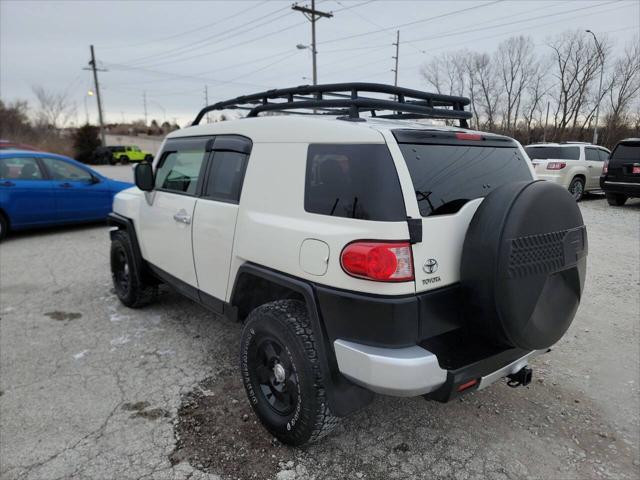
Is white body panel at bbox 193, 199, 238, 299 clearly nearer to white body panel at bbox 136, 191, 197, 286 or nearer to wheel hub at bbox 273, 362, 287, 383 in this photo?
white body panel at bbox 136, 191, 197, 286

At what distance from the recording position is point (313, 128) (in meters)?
2.37

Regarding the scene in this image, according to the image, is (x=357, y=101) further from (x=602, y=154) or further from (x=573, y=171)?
(x=602, y=154)

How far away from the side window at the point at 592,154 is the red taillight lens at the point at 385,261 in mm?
→ 13105

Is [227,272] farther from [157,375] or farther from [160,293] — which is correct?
[160,293]

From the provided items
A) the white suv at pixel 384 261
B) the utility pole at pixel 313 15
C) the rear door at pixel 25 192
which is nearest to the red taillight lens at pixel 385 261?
the white suv at pixel 384 261

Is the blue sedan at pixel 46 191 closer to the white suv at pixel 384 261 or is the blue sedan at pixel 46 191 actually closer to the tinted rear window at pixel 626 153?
the white suv at pixel 384 261

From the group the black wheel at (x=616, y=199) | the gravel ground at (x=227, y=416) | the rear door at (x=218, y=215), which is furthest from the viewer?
the black wheel at (x=616, y=199)

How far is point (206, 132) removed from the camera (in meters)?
3.46

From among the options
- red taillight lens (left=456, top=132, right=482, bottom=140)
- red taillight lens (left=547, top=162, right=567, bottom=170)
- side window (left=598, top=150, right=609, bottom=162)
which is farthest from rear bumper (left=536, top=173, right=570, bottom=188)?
red taillight lens (left=456, top=132, right=482, bottom=140)

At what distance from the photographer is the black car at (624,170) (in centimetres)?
1066

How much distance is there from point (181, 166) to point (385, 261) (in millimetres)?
2489

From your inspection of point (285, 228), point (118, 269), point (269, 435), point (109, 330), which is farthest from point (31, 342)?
point (285, 228)

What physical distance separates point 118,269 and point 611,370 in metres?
4.83

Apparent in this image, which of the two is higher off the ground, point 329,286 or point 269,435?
point 329,286
